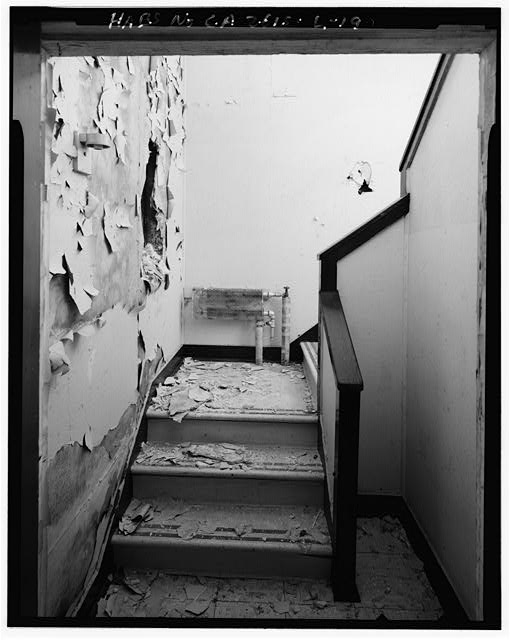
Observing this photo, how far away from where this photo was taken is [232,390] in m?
3.24

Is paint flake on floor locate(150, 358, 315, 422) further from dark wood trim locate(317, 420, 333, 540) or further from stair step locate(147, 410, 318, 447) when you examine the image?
dark wood trim locate(317, 420, 333, 540)

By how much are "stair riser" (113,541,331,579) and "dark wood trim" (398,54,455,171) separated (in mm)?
2105

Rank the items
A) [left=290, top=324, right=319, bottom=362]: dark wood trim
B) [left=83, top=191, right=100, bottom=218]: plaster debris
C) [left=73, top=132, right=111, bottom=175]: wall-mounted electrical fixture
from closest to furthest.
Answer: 1. [left=73, top=132, right=111, bottom=175]: wall-mounted electrical fixture
2. [left=83, top=191, right=100, bottom=218]: plaster debris
3. [left=290, top=324, right=319, bottom=362]: dark wood trim

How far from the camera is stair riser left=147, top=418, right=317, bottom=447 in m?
2.76

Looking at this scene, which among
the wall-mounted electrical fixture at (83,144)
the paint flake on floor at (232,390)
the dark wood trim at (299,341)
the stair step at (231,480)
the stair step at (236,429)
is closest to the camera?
the wall-mounted electrical fixture at (83,144)

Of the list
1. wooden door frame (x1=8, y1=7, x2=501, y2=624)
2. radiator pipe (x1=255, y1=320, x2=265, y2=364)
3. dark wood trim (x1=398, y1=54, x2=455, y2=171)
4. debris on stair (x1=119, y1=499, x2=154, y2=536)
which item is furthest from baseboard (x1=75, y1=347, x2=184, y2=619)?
dark wood trim (x1=398, y1=54, x2=455, y2=171)

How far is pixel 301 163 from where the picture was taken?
4094 mm

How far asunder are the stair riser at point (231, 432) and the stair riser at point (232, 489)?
0.31 meters

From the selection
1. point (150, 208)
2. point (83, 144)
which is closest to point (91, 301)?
point (83, 144)

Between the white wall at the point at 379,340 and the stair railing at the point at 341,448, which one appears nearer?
the stair railing at the point at 341,448

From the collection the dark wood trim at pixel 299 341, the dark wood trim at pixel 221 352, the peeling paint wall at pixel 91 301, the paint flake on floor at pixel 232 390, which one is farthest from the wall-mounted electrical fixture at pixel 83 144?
the dark wood trim at pixel 299 341

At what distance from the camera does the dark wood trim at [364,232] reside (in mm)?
2816

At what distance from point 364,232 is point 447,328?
2.91 feet

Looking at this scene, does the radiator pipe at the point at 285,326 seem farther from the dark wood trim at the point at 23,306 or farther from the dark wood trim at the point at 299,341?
the dark wood trim at the point at 23,306
